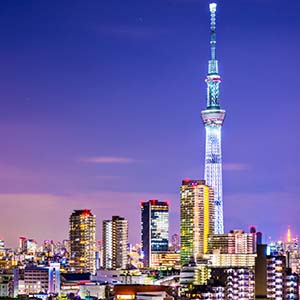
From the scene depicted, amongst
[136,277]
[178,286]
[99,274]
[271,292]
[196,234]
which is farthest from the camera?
[196,234]

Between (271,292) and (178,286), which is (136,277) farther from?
(271,292)

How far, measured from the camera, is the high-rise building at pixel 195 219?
58938 millimetres

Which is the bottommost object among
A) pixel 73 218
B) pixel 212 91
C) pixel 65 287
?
pixel 65 287

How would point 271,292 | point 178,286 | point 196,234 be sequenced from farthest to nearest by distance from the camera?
point 196,234
point 178,286
point 271,292

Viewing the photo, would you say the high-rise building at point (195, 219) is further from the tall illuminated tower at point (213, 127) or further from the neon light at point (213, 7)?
the neon light at point (213, 7)

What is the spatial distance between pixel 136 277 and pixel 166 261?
49.2ft

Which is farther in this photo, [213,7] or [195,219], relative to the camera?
[195,219]

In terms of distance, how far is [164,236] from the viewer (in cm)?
6569

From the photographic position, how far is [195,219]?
60000 millimetres

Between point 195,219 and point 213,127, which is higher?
point 213,127

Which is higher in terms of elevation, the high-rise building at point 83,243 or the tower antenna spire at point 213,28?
the tower antenna spire at point 213,28

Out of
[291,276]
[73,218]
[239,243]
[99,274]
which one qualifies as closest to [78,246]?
[73,218]

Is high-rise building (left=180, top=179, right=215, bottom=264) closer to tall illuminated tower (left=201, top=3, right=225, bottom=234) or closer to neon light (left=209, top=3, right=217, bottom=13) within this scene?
tall illuminated tower (left=201, top=3, right=225, bottom=234)

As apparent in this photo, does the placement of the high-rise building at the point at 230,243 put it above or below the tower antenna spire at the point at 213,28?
below
